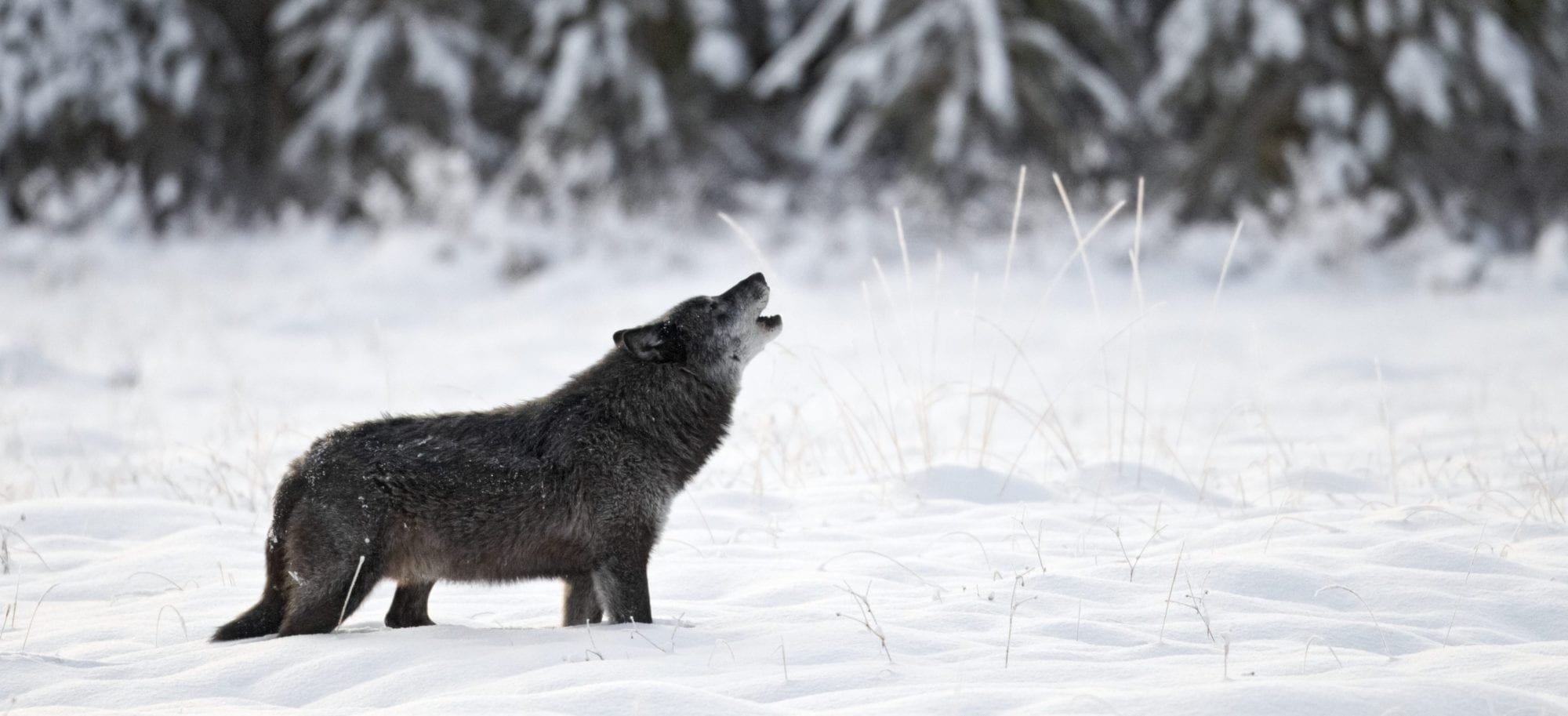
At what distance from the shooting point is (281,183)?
23578 millimetres

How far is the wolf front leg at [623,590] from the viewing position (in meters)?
4.27

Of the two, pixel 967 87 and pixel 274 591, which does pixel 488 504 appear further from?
pixel 967 87

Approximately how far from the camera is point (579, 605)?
14.7ft

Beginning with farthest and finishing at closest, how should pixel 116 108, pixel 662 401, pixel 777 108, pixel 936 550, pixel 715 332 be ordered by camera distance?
pixel 116 108, pixel 777 108, pixel 936 550, pixel 715 332, pixel 662 401

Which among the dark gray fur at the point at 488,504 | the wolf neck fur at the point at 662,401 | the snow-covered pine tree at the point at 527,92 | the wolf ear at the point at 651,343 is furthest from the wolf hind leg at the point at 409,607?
the snow-covered pine tree at the point at 527,92

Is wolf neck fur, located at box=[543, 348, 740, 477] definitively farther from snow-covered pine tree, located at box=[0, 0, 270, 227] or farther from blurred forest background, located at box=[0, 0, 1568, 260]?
snow-covered pine tree, located at box=[0, 0, 270, 227]

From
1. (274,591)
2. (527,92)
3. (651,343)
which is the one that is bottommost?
(274,591)

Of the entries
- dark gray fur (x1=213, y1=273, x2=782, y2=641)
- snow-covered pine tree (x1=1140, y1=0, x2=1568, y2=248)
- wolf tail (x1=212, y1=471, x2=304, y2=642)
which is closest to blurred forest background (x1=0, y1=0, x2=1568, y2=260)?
snow-covered pine tree (x1=1140, y1=0, x2=1568, y2=248)

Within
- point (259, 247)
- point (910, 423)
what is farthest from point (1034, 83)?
point (259, 247)

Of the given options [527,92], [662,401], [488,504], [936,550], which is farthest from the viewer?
[527,92]

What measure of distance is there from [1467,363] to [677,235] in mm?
10594

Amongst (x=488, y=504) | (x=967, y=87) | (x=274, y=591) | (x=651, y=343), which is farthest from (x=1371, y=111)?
(x=274, y=591)

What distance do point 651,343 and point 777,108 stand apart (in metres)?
17.9

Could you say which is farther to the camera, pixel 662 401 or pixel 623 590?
pixel 662 401
